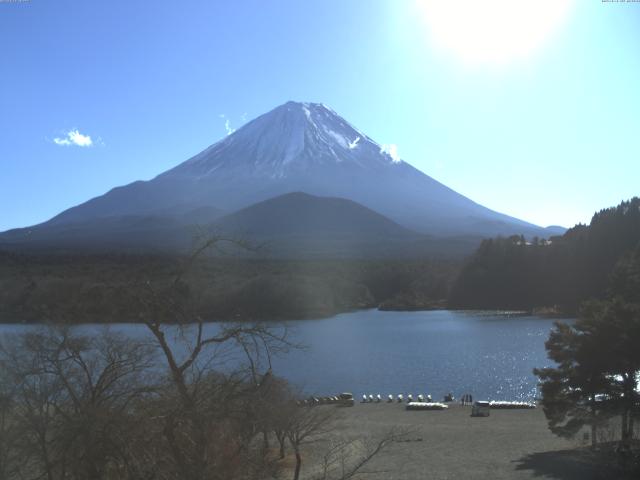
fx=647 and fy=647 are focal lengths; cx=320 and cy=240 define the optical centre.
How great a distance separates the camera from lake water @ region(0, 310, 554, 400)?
18.4 metres

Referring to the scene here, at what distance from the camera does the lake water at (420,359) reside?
18.4m

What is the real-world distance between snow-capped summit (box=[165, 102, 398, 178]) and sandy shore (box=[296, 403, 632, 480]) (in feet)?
294

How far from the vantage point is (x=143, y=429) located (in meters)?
4.09

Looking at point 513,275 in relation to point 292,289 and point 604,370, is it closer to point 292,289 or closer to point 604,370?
point 292,289

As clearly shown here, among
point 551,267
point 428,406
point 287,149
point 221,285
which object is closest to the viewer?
point 428,406

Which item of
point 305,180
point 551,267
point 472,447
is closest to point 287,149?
point 305,180

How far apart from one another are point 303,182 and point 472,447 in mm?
89647

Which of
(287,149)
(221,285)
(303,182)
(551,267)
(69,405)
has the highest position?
(287,149)

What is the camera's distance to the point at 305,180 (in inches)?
3949

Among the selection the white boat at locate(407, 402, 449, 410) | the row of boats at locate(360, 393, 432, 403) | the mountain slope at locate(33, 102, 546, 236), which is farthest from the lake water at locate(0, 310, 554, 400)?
the mountain slope at locate(33, 102, 546, 236)

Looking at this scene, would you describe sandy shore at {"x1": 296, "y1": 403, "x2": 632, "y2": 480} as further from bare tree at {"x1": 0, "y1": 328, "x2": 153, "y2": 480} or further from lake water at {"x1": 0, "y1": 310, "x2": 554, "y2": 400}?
bare tree at {"x1": 0, "y1": 328, "x2": 153, "y2": 480}

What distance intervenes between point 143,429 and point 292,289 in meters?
37.5

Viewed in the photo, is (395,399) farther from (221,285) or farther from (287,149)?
(287,149)

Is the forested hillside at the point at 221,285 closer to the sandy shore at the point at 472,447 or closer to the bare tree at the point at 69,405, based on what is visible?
the bare tree at the point at 69,405
